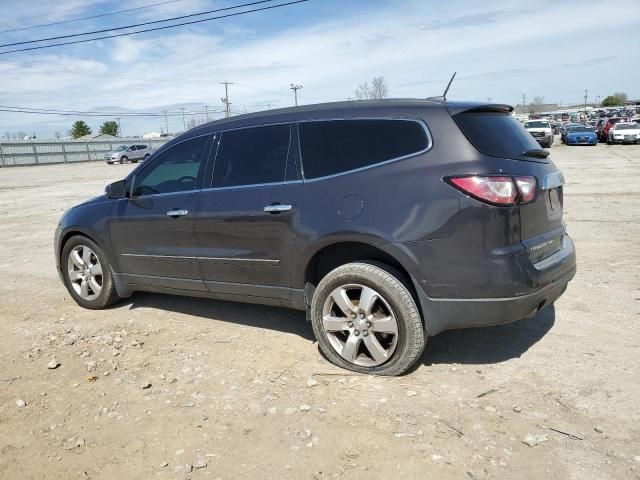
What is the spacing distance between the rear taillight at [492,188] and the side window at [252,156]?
4.56 ft

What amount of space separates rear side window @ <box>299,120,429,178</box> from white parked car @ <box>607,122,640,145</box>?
34653mm

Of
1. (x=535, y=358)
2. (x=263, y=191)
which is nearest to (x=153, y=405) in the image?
(x=263, y=191)

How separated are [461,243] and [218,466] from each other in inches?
73.0

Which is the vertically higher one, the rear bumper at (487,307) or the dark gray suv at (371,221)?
the dark gray suv at (371,221)

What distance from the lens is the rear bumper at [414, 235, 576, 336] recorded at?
328cm

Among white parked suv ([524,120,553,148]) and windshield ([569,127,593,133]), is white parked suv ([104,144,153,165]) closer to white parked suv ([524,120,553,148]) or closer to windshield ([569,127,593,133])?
white parked suv ([524,120,553,148])

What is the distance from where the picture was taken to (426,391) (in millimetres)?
3445

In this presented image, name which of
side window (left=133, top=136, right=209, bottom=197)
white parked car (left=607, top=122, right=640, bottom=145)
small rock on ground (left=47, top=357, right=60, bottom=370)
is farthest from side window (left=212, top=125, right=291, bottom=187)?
white parked car (left=607, top=122, right=640, bottom=145)

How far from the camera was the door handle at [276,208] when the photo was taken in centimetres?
389

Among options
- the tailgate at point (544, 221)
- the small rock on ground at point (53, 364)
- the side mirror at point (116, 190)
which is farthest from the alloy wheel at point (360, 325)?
the side mirror at point (116, 190)

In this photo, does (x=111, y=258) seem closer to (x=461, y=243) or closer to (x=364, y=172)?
(x=364, y=172)

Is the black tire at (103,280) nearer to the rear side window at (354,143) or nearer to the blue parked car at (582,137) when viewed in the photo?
the rear side window at (354,143)

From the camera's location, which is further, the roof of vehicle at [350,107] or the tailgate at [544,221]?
the roof of vehicle at [350,107]

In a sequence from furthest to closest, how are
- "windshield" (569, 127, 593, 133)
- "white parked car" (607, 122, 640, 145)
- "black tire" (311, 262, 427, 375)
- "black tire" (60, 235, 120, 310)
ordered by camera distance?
"windshield" (569, 127, 593, 133)
"white parked car" (607, 122, 640, 145)
"black tire" (60, 235, 120, 310)
"black tire" (311, 262, 427, 375)
